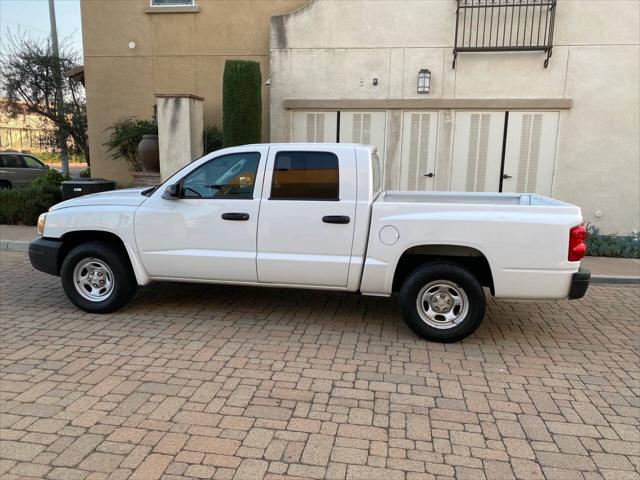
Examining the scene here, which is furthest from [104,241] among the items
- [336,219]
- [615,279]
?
[615,279]

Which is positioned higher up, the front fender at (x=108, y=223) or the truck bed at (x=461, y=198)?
the truck bed at (x=461, y=198)

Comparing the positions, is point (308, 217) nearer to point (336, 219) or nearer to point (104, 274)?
point (336, 219)

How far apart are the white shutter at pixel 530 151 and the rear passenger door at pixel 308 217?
233 inches

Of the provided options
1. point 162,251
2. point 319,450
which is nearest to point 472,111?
point 162,251

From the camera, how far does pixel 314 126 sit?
10.5 meters

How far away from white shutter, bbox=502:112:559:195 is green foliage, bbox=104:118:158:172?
24.7ft

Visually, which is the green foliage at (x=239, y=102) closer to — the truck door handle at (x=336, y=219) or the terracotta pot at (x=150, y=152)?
the terracotta pot at (x=150, y=152)

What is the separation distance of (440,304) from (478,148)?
5.95m

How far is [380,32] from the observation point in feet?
33.0

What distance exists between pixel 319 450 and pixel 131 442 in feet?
3.91

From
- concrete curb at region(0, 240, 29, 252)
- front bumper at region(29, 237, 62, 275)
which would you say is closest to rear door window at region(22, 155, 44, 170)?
concrete curb at region(0, 240, 29, 252)

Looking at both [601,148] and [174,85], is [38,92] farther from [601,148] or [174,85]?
[601,148]

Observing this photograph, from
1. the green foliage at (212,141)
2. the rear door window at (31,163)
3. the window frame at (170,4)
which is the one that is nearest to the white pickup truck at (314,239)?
the green foliage at (212,141)

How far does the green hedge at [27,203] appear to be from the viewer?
436 inches
